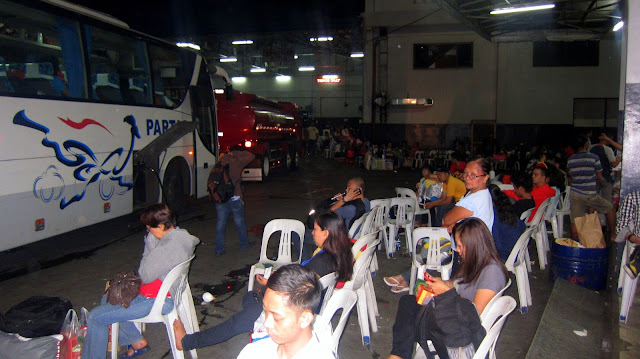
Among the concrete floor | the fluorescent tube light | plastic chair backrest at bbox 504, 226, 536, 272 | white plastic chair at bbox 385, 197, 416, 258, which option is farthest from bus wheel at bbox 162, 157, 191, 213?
the fluorescent tube light

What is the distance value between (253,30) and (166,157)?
1311 centimetres

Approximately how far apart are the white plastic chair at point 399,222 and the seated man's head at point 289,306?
5104 mm

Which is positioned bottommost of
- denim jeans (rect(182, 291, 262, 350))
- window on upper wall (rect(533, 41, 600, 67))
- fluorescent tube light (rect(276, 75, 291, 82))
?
denim jeans (rect(182, 291, 262, 350))

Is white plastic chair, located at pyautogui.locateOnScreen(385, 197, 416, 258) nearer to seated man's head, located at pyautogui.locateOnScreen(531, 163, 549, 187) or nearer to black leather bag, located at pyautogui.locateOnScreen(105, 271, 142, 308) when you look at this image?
seated man's head, located at pyautogui.locateOnScreen(531, 163, 549, 187)

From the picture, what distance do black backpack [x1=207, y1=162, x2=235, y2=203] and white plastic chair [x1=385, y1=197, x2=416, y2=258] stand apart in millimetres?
2463

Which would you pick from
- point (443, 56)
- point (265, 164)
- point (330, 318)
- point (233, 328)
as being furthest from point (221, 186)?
point (443, 56)

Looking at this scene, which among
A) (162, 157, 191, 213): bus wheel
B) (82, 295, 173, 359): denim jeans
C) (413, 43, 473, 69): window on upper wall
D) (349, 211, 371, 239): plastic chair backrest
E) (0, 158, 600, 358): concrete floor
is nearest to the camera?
(82, 295, 173, 359): denim jeans

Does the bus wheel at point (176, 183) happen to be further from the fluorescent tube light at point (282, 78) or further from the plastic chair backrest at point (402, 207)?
the fluorescent tube light at point (282, 78)

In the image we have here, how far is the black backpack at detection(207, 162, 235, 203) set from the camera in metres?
7.21

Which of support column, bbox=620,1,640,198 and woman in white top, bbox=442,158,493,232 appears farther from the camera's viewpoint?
support column, bbox=620,1,640,198

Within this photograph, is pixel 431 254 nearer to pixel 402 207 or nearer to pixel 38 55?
pixel 402 207

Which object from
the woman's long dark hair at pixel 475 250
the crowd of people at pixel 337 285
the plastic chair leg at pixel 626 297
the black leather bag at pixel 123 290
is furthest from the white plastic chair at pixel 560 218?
the black leather bag at pixel 123 290

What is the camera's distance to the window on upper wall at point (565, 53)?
71.4 ft

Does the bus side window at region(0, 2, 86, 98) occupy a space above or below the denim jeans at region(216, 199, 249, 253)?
above
